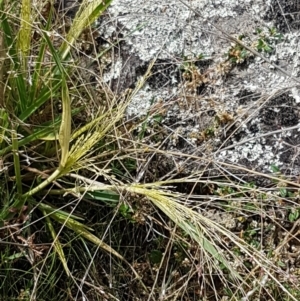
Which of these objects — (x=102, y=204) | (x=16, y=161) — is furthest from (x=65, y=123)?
(x=102, y=204)

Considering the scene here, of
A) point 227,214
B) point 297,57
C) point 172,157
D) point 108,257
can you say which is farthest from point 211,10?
point 108,257

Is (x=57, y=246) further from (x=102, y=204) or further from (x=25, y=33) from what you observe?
(x=25, y=33)

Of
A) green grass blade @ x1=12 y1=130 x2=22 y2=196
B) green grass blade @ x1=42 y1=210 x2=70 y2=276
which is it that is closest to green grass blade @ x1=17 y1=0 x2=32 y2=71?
green grass blade @ x1=12 y1=130 x2=22 y2=196

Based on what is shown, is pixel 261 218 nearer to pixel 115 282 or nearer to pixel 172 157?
pixel 172 157

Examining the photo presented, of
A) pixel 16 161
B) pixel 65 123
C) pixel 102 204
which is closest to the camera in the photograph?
pixel 65 123

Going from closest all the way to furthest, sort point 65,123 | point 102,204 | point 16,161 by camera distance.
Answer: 1. point 65,123
2. point 16,161
3. point 102,204

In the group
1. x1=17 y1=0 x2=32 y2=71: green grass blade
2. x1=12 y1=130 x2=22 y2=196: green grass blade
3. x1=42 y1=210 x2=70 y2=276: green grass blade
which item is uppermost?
x1=17 y1=0 x2=32 y2=71: green grass blade

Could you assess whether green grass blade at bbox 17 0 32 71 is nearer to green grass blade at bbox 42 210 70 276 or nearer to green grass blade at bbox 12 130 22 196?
green grass blade at bbox 12 130 22 196

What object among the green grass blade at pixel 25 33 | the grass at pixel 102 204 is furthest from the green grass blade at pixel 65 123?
the green grass blade at pixel 25 33
